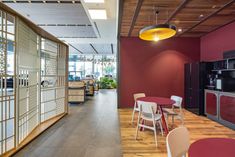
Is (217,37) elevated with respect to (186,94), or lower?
elevated

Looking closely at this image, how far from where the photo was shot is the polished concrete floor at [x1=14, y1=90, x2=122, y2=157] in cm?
308

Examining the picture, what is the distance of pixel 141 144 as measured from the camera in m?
3.46

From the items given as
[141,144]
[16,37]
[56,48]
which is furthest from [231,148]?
[56,48]

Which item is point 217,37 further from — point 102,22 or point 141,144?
point 141,144

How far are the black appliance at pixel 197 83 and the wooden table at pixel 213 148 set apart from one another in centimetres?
472

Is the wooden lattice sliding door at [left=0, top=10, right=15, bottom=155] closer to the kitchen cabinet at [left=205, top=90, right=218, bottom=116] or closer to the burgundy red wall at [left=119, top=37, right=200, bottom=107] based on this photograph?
the burgundy red wall at [left=119, top=37, right=200, bottom=107]

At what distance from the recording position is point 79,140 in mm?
3689

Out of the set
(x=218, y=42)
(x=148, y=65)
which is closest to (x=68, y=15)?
(x=148, y=65)

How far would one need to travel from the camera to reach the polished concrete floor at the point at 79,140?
3.08m

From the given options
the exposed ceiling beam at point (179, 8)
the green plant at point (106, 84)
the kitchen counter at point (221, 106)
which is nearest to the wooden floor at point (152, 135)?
the kitchen counter at point (221, 106)

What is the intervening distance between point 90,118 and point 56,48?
2528mm

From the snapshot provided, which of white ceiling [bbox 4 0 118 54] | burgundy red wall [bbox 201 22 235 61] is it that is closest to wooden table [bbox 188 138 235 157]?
white ceiling [bbox 4 0 118 54]

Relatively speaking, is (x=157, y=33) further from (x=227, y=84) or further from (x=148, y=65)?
(x=148, y=65)

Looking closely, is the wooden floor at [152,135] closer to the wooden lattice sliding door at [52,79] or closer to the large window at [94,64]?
the wooden lattice sliding door at [52,79]
